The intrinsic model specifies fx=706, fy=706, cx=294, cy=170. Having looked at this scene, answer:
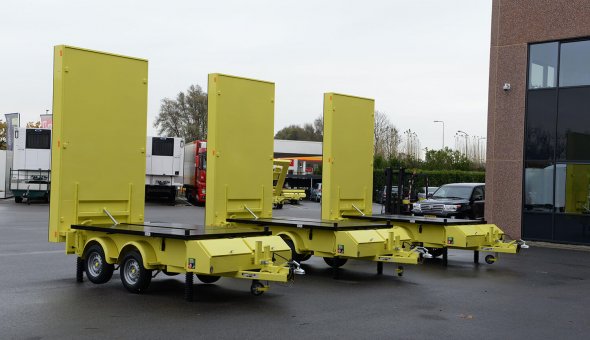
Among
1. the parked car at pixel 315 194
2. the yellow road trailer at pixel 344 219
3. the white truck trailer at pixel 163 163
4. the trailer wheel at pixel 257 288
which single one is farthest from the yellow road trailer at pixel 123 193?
the parked car at pixel 315 194

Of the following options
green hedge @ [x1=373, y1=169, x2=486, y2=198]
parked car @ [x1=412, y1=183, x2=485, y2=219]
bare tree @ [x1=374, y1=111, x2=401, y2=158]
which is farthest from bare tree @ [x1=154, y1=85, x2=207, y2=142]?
parked car @ [x1=412, y1=183, x2=485, y2=219]

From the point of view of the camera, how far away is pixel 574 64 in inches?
771

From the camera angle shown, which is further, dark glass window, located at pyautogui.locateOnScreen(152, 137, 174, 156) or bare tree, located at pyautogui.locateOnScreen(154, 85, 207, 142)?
bare tree, located at pyautogui.locateOnScreen(154, 85, 207, 142)

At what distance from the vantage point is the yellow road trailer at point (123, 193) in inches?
380

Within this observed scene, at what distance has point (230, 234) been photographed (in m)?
9.90

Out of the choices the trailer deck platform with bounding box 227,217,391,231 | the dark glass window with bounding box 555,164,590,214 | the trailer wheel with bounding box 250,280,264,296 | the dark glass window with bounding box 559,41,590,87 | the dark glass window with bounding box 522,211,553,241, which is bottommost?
the trailer wheel with bounding box 250,280,264,296

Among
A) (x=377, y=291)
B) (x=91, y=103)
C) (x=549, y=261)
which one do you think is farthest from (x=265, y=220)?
(x=549, y=261)

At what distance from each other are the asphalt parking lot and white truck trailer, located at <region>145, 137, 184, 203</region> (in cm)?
2275

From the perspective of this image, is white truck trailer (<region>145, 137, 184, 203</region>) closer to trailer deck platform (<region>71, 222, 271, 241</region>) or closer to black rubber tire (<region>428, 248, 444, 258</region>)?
black rubber tire (<region>428, 248, 444, 258</region>)

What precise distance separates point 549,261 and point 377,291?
6729mm

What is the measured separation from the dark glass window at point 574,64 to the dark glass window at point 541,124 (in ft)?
1.65

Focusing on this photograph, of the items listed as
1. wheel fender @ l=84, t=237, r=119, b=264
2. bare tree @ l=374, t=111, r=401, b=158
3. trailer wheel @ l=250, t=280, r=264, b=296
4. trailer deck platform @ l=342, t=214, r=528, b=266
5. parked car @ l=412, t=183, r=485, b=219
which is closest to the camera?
trailer wheel @ l=250, t=280, r=264, b=296

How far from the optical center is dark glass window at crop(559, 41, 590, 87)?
19.4m

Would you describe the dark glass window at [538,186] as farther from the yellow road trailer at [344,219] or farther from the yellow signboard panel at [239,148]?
the yellow signboard panel at [239,148]
